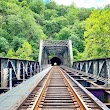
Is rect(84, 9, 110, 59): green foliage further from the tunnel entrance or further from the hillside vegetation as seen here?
the tunnel entrance

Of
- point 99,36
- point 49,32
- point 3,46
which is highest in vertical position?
point 49,32

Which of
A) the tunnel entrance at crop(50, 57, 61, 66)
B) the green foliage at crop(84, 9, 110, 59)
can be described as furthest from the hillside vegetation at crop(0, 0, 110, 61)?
the tunnel entrance at crop(50, 57, 61, 66)

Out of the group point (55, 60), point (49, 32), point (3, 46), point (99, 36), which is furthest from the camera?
point (49, 32)

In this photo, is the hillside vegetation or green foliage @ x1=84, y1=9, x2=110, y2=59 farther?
the hillside vegetation

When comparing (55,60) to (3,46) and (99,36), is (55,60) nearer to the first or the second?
(3,46)

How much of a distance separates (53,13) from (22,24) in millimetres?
54918

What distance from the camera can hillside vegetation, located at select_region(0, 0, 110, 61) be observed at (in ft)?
123

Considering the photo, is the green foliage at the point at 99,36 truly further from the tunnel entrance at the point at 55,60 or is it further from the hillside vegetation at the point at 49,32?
the tunnel entrance at the point at 55,60

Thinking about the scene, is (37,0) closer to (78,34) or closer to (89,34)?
(78,34)

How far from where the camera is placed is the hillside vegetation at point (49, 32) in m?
37.3

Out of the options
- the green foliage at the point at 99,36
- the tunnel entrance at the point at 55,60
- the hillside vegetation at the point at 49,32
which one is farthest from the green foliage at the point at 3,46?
the tunnel entrance at the point at 55,60

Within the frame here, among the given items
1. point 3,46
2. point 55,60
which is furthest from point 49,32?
point 3,46

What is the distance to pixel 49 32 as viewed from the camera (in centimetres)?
9225

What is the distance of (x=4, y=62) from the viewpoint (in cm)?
996
